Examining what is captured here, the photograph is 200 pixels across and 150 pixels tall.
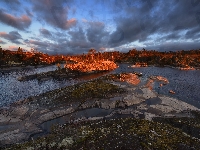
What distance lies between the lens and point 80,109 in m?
25.7

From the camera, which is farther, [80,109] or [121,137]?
[80,109]

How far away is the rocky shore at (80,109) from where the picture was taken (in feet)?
63.8

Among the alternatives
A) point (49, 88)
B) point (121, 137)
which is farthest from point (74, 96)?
point (121, 137)

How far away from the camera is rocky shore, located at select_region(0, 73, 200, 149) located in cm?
1944

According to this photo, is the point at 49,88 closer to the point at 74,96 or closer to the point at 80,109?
the point at 74,96

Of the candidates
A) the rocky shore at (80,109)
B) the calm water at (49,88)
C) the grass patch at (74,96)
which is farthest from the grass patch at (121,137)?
the calm water at (49,88)

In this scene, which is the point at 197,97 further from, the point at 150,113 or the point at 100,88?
the point at 100,88

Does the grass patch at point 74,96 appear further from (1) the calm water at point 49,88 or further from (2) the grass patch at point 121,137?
(2) the grass patch at point 121,137

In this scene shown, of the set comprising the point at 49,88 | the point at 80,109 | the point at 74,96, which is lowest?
the point at 49,88

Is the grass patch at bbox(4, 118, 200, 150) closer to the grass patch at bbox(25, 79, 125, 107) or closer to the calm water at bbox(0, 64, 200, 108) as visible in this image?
the grass patch at bbox(25, 79, 125, 107)

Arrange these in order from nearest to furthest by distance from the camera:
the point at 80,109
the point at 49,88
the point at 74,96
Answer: the point at 80,109 → the point at 74,96 → the point at 49,88

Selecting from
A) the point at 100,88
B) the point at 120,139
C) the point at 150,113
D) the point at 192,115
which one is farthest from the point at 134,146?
the point at 100,88

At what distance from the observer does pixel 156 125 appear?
61.4 ft

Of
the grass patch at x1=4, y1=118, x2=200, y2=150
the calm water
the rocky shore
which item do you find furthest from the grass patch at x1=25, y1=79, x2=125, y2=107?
the grass patch at x1=4, y1=118, x2=200, y2=150
